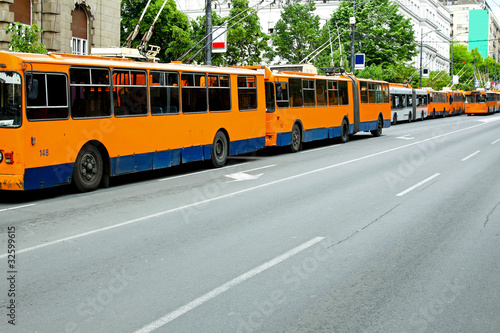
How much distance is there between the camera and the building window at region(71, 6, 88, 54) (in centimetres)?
2925

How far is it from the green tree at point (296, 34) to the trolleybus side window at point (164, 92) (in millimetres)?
52561

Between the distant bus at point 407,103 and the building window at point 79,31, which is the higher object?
the building window at point 79,31

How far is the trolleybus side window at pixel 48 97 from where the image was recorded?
11992 mm

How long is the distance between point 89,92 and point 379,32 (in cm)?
6062

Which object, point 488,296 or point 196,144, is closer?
point 488,296

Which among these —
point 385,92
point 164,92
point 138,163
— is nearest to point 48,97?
point 138,163

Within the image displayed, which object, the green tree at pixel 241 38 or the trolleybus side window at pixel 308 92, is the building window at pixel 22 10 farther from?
the green tree at pixel 241 38

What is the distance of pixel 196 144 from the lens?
1736cm

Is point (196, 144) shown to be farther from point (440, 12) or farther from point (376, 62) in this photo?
point (440, 12)

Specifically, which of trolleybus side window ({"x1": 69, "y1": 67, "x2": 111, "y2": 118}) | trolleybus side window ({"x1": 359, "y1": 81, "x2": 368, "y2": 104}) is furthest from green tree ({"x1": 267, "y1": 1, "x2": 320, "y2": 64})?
trolleybus side window ({"x1": 69, "y1": 67, "x2": 111, "y2": 118})

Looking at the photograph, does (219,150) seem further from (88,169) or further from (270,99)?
(88,169)

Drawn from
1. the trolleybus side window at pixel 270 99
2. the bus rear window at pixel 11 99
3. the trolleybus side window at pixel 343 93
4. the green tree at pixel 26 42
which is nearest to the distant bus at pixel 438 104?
the trolleybus side window at pixel 343 93

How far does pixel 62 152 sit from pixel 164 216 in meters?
3.52

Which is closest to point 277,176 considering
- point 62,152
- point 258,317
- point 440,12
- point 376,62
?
point 62,152
